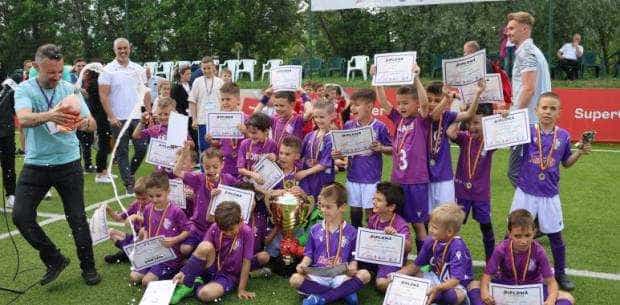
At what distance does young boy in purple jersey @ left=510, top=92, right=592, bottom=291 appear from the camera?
4879mm

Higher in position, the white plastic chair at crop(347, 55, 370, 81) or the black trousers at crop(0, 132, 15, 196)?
the white plastic chair at crop(347, 55, 370, 81)

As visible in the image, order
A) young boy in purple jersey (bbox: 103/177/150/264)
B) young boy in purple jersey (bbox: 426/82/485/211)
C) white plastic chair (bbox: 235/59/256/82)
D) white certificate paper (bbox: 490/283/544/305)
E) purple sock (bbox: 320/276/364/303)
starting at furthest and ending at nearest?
1. white plastic chair (bbox: 235/59/256/82)
2. young boy in purple jersey (bbox: 103/177/150/264)
3. young boy in purple jersey (bbox: 426/82/485/211)
4. purple sock (bbox: 320/276/364/303)
5. white certificate paper (bbox: 490/283/544/305)

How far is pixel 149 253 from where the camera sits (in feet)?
16.3

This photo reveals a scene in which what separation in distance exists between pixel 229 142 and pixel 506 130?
9.78ft

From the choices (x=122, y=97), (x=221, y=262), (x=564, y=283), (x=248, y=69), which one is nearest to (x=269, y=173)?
(x=221, y=262)

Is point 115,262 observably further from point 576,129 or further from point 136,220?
point 576,129

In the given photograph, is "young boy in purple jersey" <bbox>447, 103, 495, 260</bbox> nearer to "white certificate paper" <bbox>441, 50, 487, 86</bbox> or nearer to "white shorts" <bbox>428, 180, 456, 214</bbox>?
"white shorts" <bbox>428, 180, 456, 214</bbox>

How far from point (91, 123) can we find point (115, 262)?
1523mm

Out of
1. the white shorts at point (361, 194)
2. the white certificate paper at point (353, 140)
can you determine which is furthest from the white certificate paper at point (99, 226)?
the white shorts at point (361, 194)

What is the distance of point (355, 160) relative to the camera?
18.8 feet

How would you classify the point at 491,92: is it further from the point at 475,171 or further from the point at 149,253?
the point at 149,253

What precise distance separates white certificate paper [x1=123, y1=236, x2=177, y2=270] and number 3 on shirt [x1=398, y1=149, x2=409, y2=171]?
2047mm

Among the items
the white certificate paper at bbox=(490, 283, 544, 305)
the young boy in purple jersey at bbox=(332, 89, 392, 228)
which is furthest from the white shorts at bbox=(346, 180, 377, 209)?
the white certificate paper at bbox=(490, 283, 544, 305)

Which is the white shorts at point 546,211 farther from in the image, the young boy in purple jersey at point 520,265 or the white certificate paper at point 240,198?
the white certificate paper at point 240,198
